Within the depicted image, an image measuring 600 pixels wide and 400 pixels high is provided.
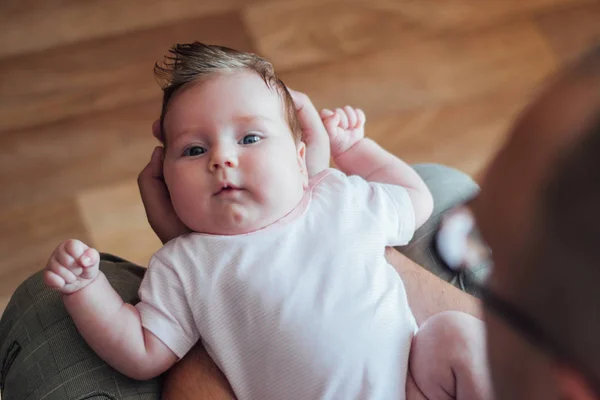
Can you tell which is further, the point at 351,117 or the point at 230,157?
the point at 351,117

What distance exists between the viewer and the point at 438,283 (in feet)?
3.55

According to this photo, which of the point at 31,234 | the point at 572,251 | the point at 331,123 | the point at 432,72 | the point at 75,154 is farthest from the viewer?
the point at 432,72

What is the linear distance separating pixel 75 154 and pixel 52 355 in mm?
974

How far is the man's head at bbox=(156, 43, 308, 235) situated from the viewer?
101 centimetres

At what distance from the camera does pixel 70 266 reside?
908 mm

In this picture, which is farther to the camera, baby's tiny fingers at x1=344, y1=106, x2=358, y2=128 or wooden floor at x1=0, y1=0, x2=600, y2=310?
wooden floor at x1=0, y1=0, x2=600, y2=310

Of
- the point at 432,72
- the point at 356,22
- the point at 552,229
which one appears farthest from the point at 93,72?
the point at 552,229

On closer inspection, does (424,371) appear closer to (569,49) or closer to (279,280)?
(279,280)

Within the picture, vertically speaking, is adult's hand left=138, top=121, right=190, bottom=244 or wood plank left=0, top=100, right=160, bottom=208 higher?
adult's hand left=138, top=121, right=190, bottom=244

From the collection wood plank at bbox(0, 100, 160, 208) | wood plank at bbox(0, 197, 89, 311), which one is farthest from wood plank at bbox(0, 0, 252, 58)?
wood plank at bbox(0, 197, 89, 311)

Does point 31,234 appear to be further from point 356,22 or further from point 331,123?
point 356,22

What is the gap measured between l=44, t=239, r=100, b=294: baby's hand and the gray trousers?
95 millimetres

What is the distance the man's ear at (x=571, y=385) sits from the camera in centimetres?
45

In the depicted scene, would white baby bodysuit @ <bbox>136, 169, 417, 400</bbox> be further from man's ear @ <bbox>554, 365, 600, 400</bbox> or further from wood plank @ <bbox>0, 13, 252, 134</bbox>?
wood plank @ <bbox>0, 13, 252, 134</bbox>
